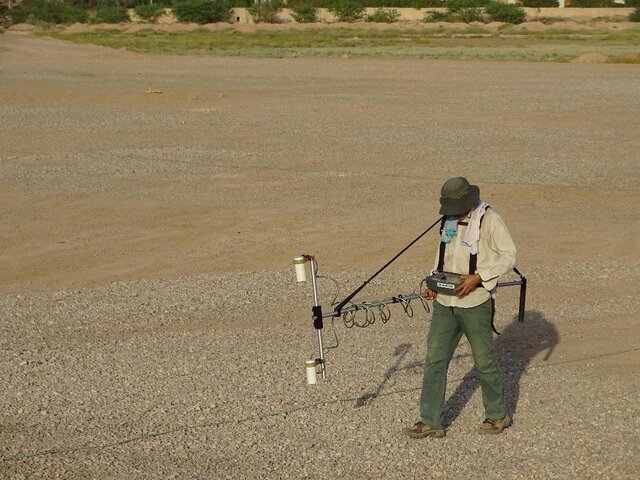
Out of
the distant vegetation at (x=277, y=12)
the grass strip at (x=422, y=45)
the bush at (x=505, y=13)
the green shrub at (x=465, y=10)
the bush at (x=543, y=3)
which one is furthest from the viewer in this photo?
the bush at (x=543, y=3)

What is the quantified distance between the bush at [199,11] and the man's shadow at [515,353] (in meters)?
98.0

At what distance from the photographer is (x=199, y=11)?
10675 centimetres

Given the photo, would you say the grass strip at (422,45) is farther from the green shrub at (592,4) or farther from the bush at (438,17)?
the green shrub at (592,4)

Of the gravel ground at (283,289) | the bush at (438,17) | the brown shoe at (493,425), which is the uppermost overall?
the brown shoe at (493,425)

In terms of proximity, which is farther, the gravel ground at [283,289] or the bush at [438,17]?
the bush at [438,17]

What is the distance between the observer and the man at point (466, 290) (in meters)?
7.15

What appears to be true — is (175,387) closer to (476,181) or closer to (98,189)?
(98,189)

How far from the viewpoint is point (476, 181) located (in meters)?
19.3

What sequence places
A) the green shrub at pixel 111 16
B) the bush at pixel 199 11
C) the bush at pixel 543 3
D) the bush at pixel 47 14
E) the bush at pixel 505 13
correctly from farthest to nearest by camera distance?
the bush at pixel 543 3 < the bush at pixel 47 14 < the green shrub at pixel 111 16 < the bush at pixel 199 11 < the bush at pixel 505 13

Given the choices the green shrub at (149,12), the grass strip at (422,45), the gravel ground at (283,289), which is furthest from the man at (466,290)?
the green shrub at (149,12)

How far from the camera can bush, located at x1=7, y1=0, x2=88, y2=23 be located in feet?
370

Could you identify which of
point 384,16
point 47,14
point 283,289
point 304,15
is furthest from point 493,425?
point 47,14

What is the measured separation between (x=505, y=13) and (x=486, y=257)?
102m

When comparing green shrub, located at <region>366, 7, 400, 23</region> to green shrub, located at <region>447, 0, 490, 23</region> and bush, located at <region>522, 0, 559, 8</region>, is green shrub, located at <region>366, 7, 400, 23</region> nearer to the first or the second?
green shrub, located at <region>447, 0, 490, 23</region>
